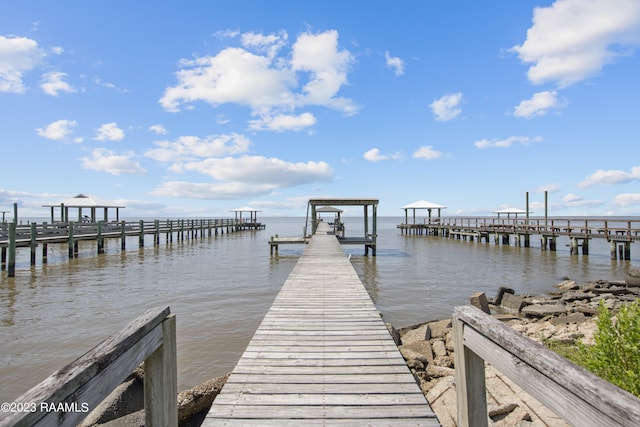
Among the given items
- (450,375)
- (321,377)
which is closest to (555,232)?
(450,375)

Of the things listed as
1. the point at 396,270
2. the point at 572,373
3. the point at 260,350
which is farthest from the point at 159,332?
the point at 396,270

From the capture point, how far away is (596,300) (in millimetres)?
10844

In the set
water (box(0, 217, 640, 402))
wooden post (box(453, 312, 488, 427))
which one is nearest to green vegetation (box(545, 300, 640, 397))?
wooden post (box(453, 312, 488, 427))

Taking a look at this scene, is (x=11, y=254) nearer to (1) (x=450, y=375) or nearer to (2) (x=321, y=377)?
(2) (x=321, y=377)

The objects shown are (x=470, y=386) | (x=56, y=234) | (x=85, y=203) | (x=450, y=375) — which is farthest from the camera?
(x=85, y=203)

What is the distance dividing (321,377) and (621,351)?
2673mm

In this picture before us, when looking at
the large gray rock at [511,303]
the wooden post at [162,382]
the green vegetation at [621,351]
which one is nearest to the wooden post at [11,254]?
the wooden post at [162,382]

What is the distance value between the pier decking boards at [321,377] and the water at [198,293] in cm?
251

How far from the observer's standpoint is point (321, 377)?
330 cm

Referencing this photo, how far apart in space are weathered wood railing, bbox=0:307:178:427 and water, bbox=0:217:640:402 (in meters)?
3.81

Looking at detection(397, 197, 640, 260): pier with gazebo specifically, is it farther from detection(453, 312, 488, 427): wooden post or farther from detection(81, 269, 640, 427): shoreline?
detection(453, 312, 488, 427): wooden post

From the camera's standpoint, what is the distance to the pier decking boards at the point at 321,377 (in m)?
2.68

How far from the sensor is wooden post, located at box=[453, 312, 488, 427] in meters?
2.19

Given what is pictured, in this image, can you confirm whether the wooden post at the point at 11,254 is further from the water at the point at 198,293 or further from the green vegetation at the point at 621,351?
the green vegetation at the point at 621,351
